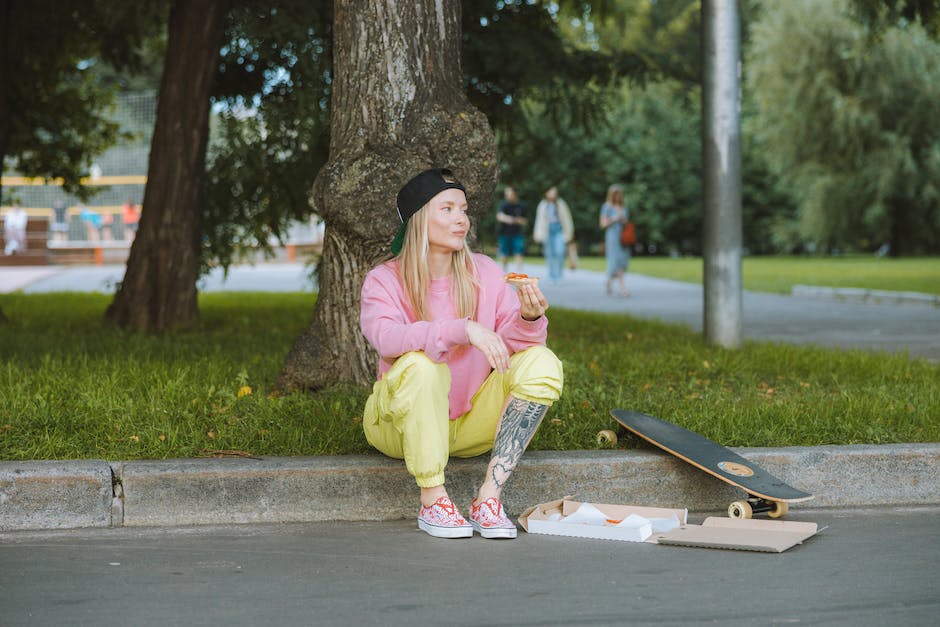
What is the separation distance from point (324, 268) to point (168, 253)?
409 cm

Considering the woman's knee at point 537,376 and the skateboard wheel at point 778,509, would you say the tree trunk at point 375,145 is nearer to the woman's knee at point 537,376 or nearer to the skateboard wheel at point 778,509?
the woman's knee at point 537,376

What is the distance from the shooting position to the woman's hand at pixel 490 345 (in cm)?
442

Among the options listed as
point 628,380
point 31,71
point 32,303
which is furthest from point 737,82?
point 32,303

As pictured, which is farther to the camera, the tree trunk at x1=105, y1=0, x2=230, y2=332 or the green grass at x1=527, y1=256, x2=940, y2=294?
the green grass at x1=527, y1=256, x2=940, y2=294

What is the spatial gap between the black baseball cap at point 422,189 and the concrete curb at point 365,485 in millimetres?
1008

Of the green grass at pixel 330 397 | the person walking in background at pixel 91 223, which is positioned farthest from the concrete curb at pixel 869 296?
the person walking in background at pixel 91 223

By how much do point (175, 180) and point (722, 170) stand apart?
4544 mm

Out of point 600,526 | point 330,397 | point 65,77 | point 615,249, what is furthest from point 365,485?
point 615,249

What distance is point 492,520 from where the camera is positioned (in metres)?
4.64

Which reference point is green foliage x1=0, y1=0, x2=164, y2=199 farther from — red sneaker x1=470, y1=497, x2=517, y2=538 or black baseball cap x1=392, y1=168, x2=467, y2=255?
red sneaker x1=470, y1=497, x2=517, y2=538

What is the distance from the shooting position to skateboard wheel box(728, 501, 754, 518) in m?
4.89

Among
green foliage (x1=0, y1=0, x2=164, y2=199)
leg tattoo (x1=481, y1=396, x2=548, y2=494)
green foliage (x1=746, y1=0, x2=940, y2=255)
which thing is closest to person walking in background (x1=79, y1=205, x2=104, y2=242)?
green foliage (x1=0, y1=0, x2=164, y2=199)

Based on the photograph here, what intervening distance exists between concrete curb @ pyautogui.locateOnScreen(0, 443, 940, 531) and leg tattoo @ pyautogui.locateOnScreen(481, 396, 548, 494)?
1.00 feet

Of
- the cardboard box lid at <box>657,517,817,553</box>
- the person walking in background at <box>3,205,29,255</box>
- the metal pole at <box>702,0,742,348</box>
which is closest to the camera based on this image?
the cardboard box lid at <box>657,517,817,553</box>
